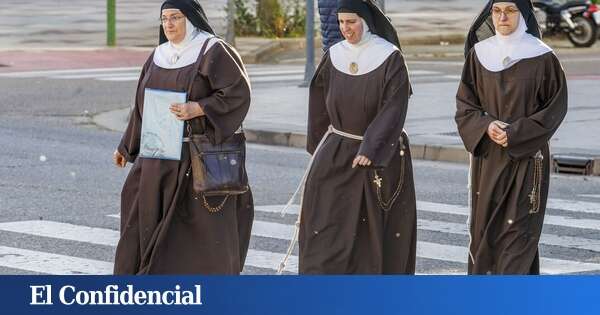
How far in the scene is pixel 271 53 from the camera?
92.3ft

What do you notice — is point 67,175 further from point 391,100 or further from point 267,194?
point 391,100

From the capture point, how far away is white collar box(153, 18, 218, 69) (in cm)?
845

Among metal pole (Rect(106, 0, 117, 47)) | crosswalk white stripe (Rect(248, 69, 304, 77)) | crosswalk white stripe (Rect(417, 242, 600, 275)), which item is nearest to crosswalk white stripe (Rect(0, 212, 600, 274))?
crosswalk white stripe (Rect(417, 242, 600, 275))

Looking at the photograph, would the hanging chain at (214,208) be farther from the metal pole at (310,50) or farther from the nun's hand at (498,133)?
the metal pole at (310,50)

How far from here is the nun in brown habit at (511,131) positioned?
338 inches

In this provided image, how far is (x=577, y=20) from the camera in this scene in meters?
29.0

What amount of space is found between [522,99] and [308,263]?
142 centimetres

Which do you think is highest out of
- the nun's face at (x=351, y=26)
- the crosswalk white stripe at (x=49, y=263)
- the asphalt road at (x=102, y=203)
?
the nun's face at (x=351, y=26)

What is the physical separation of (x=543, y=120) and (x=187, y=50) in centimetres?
188

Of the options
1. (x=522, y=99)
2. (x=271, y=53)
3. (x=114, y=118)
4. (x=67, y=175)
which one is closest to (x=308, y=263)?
(x=522, y=99)

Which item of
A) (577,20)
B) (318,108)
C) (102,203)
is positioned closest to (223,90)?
(318,108)

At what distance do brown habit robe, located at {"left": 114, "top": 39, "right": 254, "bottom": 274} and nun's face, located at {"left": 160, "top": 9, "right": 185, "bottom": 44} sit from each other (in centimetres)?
17

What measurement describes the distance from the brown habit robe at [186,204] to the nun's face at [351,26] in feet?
1.99

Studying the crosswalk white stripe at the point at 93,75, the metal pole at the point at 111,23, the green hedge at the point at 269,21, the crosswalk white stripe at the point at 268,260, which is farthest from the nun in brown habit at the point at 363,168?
the green hedge at the point at 269,21
